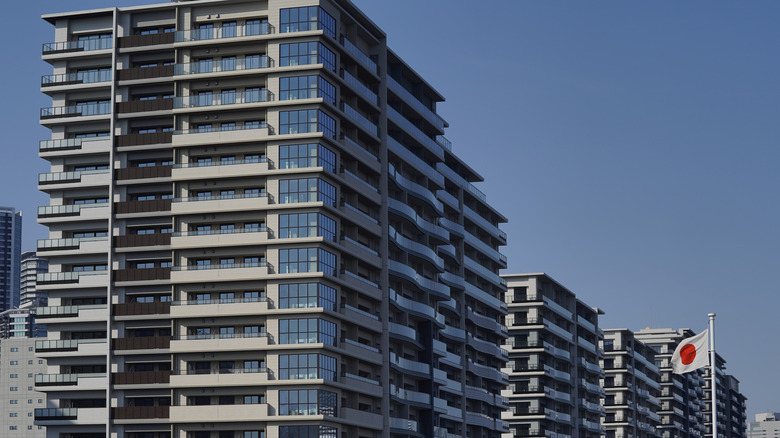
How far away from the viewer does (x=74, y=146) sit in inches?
4520

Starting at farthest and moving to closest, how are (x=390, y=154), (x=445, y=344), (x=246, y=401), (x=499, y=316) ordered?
(x=499, y=316) < (x=445, y=344) < (x=390, y=154) < (x=246, y=401)

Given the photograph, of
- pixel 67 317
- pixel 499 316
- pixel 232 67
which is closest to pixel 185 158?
pixel 232 67

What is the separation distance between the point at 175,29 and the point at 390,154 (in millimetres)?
26716

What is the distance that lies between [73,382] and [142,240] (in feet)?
49.7

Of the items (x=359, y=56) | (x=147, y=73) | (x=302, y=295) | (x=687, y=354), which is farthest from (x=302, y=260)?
(x=687, y=354)

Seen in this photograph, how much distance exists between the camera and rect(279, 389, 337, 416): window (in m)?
99.4

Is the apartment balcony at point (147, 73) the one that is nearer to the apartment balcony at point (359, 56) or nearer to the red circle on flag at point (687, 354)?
the apartment balcony at point (359, 56)

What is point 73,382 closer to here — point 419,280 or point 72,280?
point 72,280

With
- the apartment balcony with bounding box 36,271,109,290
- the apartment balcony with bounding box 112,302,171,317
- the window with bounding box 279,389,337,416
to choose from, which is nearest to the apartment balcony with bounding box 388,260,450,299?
the window with bounding box 279,389,337,416

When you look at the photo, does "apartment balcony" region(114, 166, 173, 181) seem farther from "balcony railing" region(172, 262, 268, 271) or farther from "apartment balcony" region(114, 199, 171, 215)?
"balcony railing" region(172, 262, 268, 271)

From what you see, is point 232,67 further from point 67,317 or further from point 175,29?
point 67,317

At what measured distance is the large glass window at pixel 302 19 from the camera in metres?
106

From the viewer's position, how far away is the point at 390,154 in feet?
408

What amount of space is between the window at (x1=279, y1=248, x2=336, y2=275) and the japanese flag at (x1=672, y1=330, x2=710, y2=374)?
150ft
